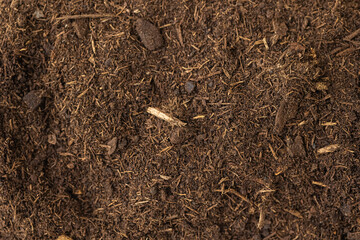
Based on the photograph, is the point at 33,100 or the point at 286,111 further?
the point at 33,100

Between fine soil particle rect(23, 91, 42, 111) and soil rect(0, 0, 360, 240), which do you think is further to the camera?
fine soil particle rect(23, 91, 42, 111)

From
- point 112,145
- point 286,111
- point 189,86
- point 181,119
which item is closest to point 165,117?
point 181,119

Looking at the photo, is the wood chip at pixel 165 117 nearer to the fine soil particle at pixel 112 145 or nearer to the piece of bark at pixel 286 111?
the fine soil particle at pixel 112 145

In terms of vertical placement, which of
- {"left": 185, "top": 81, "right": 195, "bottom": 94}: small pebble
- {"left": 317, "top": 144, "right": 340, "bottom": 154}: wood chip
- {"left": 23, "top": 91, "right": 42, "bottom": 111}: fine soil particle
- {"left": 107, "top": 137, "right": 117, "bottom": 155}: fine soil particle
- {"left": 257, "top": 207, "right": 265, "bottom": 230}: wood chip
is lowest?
{"left": 257, "top": 207, "right": 265, "bottom": 230}: wood chip

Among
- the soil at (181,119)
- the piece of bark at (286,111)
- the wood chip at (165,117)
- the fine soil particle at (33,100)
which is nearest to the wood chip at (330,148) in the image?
the soil at (181,119)

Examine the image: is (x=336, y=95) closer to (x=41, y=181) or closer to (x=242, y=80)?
(x=242, y=80)

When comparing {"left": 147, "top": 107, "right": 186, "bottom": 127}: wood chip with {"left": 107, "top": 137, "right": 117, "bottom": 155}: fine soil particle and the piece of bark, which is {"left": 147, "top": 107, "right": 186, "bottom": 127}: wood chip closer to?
{"left": 107, "top": 137, "right": 117, "bottom": 155}: fine soil particle

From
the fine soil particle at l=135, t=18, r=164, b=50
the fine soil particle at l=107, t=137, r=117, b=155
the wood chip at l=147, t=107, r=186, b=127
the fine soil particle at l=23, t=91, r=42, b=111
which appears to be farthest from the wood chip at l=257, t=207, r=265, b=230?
the fine soil particle at l=23, t=91, r=42, b=111

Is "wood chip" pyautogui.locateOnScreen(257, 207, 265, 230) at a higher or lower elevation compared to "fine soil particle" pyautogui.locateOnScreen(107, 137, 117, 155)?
lower

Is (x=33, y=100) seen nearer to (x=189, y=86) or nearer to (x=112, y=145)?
(x=112, y=145)
